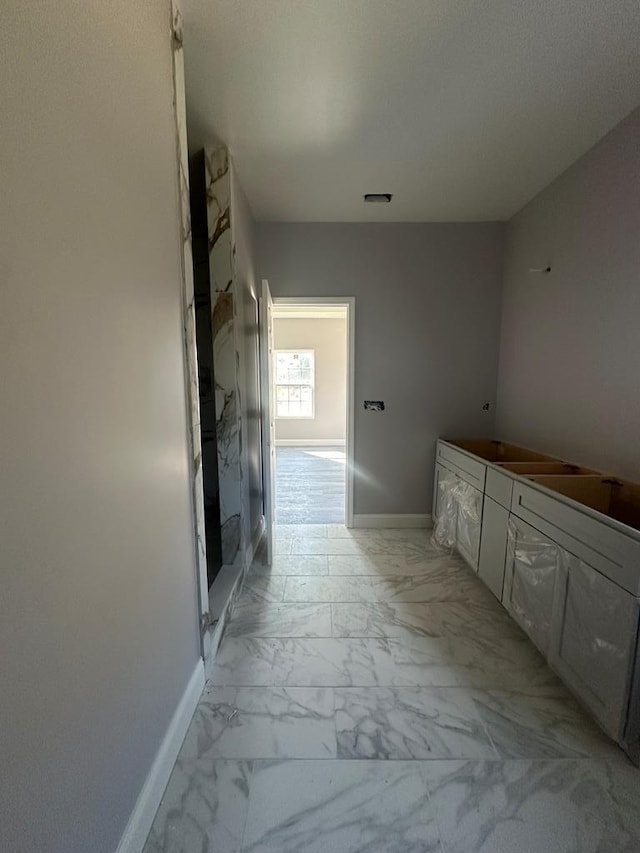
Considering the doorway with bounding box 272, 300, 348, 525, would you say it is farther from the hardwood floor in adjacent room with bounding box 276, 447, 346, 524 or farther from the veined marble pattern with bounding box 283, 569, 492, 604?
the veined marble pattern with bounding box 283, 569, 492, 604

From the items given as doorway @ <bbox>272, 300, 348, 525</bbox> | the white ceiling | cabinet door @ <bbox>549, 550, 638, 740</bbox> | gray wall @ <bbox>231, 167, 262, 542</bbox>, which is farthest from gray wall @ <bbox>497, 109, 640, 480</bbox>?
doorway @ <bbox>272, 300, 348, 525</bbox>

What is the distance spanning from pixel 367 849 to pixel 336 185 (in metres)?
3.33

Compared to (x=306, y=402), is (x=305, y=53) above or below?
above

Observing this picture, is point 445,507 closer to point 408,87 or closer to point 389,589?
point 389,589

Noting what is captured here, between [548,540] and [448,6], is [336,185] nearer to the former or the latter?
[448,6]

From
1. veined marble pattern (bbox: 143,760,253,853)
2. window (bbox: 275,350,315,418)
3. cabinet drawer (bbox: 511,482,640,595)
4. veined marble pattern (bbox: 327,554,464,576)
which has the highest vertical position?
window (bbox: 275,350,315,418)

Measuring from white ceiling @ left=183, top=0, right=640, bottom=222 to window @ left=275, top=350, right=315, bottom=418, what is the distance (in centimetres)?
483

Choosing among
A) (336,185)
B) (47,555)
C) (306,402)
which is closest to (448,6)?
(336,185)

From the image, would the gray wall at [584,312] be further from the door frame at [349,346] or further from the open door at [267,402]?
the open door at [267,402]

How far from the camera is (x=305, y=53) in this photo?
1.51 metres

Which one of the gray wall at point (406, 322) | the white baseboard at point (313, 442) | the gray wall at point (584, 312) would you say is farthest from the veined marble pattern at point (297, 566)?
the white baseboard at point (313, 442)

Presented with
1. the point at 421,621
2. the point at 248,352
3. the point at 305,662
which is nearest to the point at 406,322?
the point at 248,352

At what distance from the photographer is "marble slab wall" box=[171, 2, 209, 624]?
4.34 feet

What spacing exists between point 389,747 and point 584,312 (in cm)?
251
